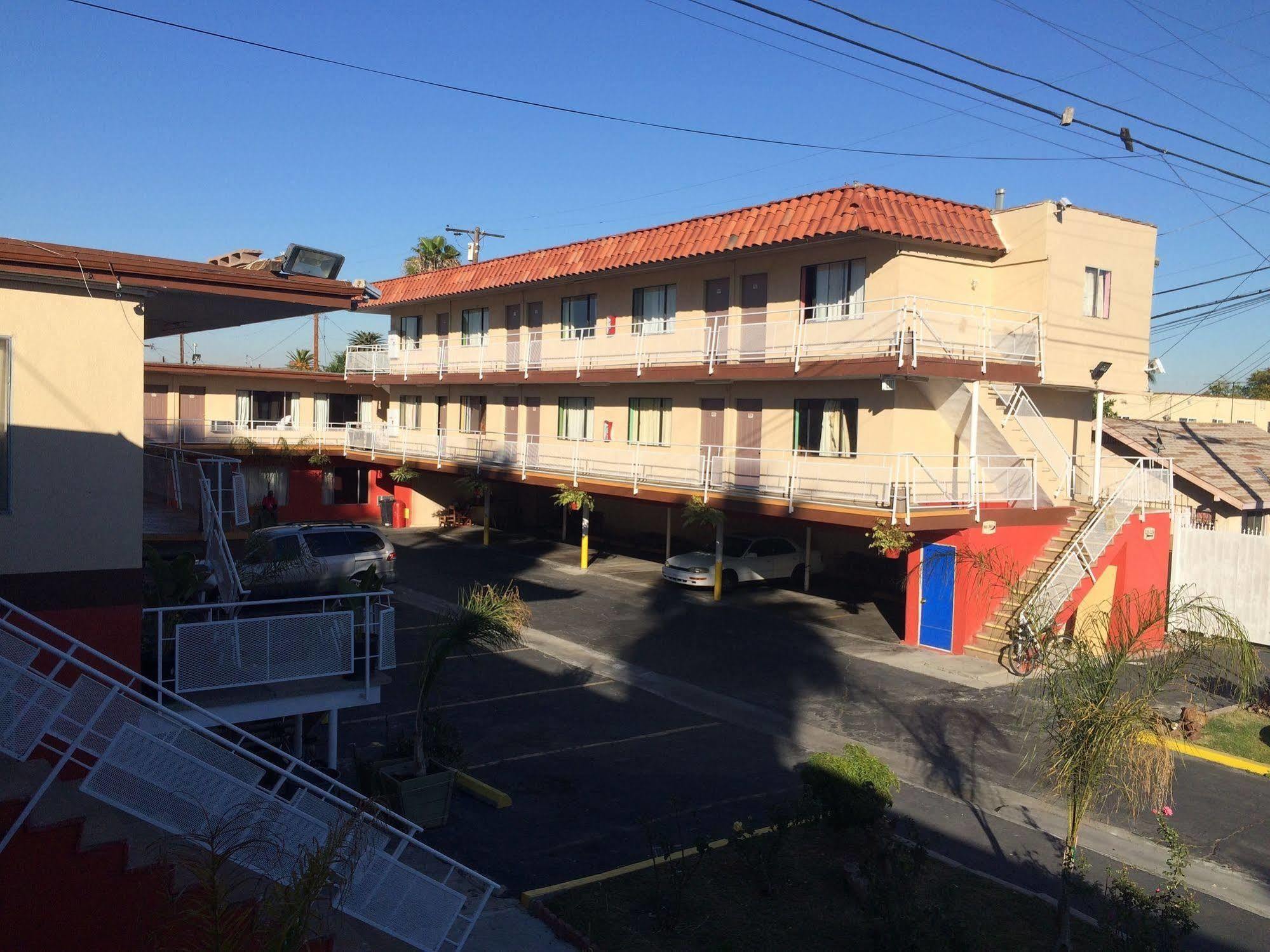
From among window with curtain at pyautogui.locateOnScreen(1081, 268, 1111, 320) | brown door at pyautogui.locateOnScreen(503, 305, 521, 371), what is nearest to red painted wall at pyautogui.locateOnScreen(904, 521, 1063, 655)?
window with curtain at pyautogui.locateOnScreen(1081, 268, 1111, 320)

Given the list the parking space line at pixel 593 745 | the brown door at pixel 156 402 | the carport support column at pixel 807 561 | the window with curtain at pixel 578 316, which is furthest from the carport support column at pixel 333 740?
the brown door at pixel 156 402

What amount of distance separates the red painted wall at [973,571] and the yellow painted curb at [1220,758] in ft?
19.0

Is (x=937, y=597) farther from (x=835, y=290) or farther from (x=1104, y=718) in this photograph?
(x=1104, y=718)

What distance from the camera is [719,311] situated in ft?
87.8

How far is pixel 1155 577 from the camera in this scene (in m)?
24.4

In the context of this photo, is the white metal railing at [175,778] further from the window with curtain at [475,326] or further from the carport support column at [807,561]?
the window with curtain at [475,326]

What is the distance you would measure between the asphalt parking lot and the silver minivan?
2235mm

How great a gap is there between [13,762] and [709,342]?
20.7 m

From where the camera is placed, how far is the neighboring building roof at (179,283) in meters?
8.41

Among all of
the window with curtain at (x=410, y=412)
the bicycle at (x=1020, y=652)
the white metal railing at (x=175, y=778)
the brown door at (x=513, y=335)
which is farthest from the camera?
the window with curtain at (x=410, y=412)

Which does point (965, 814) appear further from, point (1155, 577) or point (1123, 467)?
point (1123, 467)

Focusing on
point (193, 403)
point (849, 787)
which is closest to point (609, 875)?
point (849, 787)

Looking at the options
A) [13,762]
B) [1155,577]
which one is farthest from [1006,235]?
[13,762]

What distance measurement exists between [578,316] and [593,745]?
20024mm
